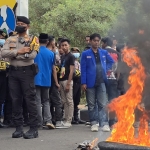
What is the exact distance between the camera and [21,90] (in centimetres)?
919

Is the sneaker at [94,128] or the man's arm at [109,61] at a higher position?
the man's arm at [109,61]

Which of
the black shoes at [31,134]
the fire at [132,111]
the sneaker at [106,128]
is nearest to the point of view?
the fire at [132,111]

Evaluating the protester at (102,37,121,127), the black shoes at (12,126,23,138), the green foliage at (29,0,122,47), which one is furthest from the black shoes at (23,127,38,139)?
the green foliage at (29,0,122,47)

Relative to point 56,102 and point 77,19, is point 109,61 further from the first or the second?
point 77,19

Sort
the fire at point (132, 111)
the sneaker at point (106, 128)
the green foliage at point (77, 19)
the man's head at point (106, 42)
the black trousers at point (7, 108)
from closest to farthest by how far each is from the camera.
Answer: the fire at point (132, 111)
the sneaker at point (106, 128)
the black trousers at point (7, 108)
the man's head at point (106, 42)
the green foliage at point (77, 19)

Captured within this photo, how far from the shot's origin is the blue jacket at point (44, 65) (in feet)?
34.5

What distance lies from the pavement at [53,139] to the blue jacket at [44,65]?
1.05 meters

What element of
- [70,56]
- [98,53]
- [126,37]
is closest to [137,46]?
[126,37]

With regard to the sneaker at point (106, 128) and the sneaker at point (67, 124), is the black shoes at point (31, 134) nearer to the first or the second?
the sneaker at point (106, 128)

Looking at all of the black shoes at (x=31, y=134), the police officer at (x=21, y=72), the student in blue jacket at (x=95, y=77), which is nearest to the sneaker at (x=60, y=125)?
the student in blue jacket at (x=95, y=77)

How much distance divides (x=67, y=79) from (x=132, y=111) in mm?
4438

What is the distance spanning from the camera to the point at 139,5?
7875 mm

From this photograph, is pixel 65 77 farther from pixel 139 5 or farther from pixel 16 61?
pixel 139 5

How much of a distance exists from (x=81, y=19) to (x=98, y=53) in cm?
1444
